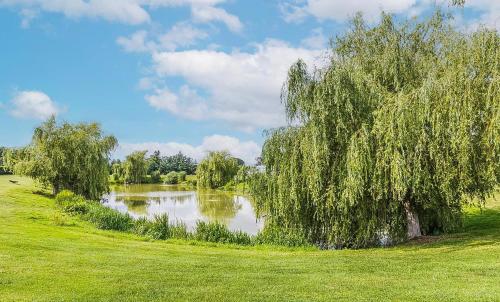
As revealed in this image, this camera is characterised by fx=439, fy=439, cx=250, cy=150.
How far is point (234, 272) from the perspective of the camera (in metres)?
9.84

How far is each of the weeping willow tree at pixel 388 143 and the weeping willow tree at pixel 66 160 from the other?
2199 centimetres

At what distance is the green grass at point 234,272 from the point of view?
7.85 metres

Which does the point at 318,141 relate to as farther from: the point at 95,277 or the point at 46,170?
the point at 46,170

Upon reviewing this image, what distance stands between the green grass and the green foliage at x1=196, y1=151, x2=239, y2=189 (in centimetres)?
4948

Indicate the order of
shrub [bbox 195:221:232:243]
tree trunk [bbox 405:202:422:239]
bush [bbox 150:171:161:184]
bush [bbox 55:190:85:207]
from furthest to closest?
1. bush [bbox 150:171:161:184]
2. bush [bbox 55:190:85:207]
3. shrub [bbox 195:221:232:243]
4. tree trunk [bbox 405:202:422:239]

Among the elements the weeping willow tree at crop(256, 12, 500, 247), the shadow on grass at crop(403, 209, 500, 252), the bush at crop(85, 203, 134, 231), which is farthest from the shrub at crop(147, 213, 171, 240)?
the shadow on grass at crop(403, 209, 500, 252)

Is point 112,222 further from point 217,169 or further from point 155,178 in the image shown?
point 155,178

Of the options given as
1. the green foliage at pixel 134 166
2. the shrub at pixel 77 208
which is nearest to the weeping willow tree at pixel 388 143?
the shrub at pixel 77 208

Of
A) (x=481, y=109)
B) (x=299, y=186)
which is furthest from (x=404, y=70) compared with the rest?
(x=299, y=186)

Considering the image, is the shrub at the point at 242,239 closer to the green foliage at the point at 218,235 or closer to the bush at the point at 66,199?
Result: the green foliage at the point at 218,235

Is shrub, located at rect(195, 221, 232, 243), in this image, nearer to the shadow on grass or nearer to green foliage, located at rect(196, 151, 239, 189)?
the shadow on grass

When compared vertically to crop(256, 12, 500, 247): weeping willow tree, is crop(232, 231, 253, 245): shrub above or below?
below

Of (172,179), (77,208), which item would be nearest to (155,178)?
(172,179)

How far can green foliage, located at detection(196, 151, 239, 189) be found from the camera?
64438 mm
